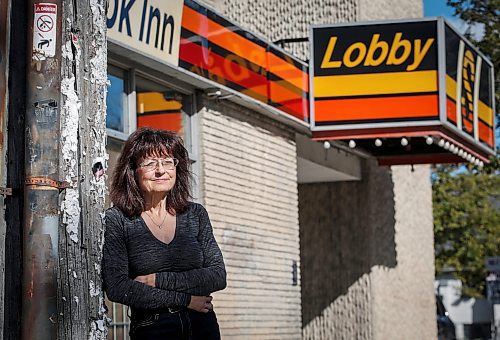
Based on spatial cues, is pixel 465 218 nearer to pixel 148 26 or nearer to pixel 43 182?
pixel 148 26

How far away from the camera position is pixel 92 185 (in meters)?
3.47

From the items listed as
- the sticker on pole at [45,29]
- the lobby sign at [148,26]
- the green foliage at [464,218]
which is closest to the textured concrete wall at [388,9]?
the lobby sign at [148,26]

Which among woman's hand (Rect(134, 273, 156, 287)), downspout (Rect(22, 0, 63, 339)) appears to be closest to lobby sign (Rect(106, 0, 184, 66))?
woman's hand (Rect(134, 273, 156, 287))

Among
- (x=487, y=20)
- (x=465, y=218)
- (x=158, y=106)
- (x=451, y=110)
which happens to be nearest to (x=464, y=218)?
(x=465, y=218)

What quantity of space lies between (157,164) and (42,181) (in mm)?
1141

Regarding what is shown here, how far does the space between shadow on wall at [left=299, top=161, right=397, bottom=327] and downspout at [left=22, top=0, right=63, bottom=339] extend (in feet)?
44.7

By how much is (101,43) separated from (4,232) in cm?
72

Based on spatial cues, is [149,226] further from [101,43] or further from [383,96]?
[383,96]

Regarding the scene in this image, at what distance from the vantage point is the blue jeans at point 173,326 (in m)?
4.27

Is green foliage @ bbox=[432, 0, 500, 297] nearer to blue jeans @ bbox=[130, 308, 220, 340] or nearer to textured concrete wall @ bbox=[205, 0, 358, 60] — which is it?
textured concrete wall @ bbox=[205, 0, 358, 60]

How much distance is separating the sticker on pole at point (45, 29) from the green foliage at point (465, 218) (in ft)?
124

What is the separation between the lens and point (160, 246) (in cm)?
439

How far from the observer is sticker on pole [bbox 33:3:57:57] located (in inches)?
132

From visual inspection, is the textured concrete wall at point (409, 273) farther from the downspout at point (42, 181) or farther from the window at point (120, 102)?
the downspout at point (42, 181)
